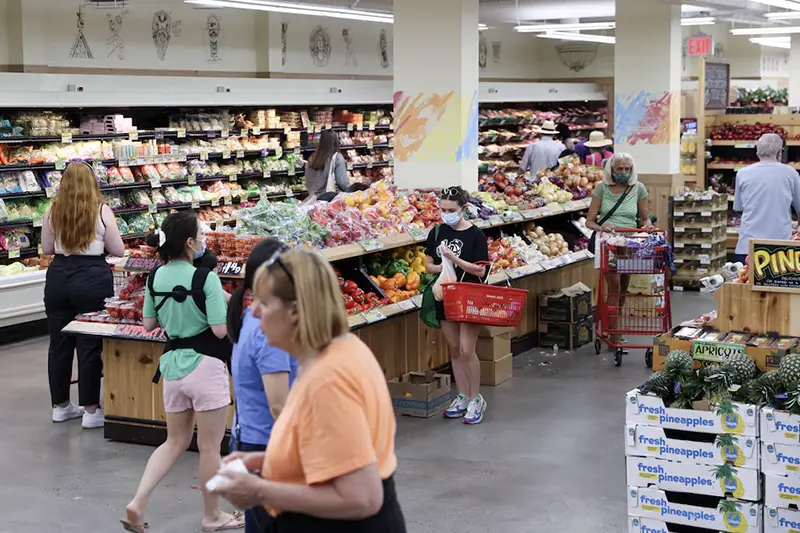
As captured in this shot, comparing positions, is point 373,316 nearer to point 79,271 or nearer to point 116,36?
point 79,271

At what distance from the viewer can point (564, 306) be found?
9484 millimetres

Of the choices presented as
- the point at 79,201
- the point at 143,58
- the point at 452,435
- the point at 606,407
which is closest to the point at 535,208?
the point at 606,407

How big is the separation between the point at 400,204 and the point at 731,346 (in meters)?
3.94

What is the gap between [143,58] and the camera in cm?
1391

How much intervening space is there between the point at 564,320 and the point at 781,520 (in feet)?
16.4

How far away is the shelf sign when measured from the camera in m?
4.97

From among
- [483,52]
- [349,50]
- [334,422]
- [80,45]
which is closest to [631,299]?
[334,422]

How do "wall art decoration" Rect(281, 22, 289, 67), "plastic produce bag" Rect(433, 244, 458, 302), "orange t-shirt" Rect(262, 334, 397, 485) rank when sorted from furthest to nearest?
1. "wall art decoration" Rect(281, 22, 289, 67)
2. "plastic produce bag" Rect(433, 244, 458, 302)
3. "orange t-shirt" Rect(262, 334, 397, 485)

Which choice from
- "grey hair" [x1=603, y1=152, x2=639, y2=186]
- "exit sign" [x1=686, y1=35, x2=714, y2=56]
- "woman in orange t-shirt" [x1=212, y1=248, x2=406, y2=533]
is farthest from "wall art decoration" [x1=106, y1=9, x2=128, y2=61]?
"woman in orange t-shirt" [x1=212, y1=248, x2=406, y2=533]

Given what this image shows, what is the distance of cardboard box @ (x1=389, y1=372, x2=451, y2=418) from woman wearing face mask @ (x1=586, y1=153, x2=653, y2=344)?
209 centimetres

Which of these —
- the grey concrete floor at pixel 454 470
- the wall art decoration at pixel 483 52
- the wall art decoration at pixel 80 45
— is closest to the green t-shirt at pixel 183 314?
the grey concrete floor at pixel 454 470

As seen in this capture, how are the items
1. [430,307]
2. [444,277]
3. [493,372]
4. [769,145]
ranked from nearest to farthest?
1. [444,277]
2. [430,307]
3. [493,372]
4. [769,145]

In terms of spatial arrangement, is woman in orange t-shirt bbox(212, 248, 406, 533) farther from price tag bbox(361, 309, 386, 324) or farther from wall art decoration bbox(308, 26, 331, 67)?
wall art decoration bbox(308, 26, 331, 67)

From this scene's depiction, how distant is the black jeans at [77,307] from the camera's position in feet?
23.1
